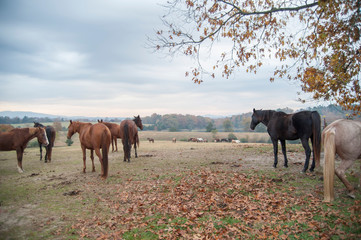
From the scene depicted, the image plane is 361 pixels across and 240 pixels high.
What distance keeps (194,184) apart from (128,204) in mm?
2341

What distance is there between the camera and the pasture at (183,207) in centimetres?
472

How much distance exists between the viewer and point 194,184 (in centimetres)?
754

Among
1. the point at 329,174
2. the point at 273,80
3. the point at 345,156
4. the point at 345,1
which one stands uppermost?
the point at 345,1

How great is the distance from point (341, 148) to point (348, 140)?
270 millimetres

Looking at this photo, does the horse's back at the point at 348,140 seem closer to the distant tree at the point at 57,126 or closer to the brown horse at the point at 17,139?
the brown horse at the point at 17,139

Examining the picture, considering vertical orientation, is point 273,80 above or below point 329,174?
above

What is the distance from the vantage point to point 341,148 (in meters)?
5.77

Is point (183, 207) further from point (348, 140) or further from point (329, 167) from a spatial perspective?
point (348, 140)

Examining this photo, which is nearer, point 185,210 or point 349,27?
point 185,210

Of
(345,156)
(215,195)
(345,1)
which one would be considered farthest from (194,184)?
(345,1)

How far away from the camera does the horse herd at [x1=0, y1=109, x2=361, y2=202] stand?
569 centimetres

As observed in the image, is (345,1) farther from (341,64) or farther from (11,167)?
(11,167)

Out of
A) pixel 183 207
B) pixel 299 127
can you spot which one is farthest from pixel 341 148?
pixel 183 207

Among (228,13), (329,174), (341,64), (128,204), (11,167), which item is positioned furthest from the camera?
(11,167)
